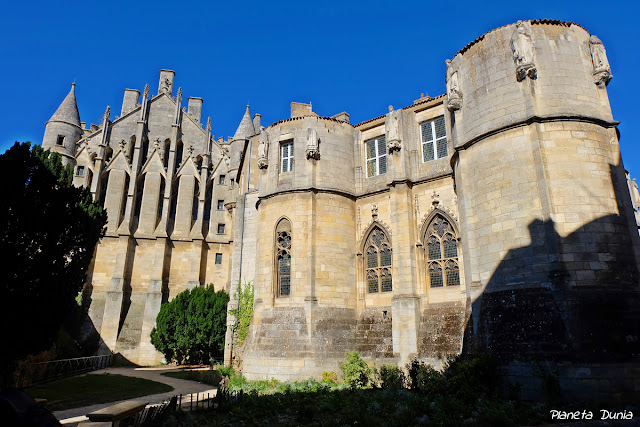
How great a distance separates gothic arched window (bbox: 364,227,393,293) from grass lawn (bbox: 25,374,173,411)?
30.2 ft

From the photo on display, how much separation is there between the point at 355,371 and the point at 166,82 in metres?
31.4

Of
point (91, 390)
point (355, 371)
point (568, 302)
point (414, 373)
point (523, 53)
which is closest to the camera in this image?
point (568, 302)

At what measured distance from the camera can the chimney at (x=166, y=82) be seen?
35766 mm

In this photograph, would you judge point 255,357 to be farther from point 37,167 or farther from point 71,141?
point 71,141

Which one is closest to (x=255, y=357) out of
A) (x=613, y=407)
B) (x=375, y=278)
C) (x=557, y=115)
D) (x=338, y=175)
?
(x=375, y=278)

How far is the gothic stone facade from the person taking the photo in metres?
10.7

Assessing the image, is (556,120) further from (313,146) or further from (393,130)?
(313,146)

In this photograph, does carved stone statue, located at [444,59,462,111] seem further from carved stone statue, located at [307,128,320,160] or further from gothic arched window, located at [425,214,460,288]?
carved stone statue, located at [307,128,320,160]

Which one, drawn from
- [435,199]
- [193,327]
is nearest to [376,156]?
[435,199]

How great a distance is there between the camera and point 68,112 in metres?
33.8

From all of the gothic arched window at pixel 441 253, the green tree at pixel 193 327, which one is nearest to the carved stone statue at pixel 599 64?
the gothic arched window at pixel 441 253

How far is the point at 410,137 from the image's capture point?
17.5m

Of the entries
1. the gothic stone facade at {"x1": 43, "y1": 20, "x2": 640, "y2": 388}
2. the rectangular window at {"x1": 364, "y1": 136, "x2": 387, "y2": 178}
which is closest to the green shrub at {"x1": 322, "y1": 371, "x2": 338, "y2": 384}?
the gothic stone facade at {"x1": 43, "y1": 20, "x2": 640, "y2": 388}

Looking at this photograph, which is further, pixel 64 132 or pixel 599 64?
pixel 64 132
